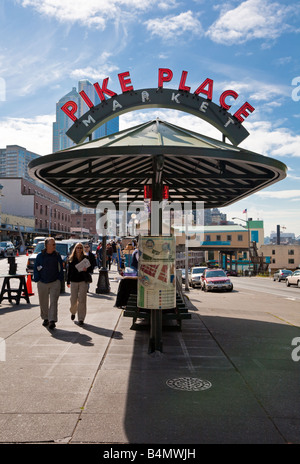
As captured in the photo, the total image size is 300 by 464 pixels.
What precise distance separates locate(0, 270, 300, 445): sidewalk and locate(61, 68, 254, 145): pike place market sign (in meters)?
6.24

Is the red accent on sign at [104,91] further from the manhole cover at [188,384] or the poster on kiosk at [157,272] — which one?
the manhole cover at [188,384]

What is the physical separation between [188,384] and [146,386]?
1.80ft

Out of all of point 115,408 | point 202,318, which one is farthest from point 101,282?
point 115,408

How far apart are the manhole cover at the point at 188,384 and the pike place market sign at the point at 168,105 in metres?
8.38

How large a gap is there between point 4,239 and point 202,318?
2628 inches

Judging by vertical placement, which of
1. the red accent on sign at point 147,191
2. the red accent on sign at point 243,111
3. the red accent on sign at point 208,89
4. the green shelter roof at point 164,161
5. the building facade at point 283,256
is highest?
the red accent on sign at point 208,89

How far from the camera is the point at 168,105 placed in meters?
12.1

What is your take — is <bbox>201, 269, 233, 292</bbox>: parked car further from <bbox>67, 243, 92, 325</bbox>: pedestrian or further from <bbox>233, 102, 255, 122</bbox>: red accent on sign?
<bbox>67, 243, 92, 325</bbox>: pedestrian

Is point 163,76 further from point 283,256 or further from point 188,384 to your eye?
point 283,256

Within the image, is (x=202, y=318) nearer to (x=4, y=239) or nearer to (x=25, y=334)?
(x=25, y=334)

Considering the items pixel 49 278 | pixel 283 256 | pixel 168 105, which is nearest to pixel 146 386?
pixel 49 278

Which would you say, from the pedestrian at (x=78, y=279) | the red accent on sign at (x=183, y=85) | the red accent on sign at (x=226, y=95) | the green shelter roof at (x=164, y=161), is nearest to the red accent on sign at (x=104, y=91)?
the red accent on sign at (x=183, y=85)

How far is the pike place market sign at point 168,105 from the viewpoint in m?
12.0

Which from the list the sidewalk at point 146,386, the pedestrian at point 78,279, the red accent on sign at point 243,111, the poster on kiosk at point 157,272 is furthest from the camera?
the red accent on sign at point 243,111
